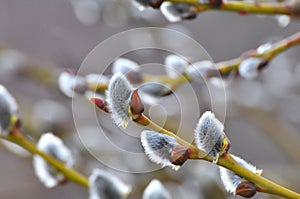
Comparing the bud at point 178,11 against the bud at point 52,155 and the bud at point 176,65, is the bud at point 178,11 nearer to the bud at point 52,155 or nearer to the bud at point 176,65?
the bud at point 176,65

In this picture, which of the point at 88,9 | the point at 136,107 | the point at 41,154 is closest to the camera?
the point at 136,107

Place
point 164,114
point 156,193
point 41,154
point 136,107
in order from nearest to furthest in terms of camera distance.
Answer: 1. point 136,107
2. point 156,193
3. point 41,154
4. point 164,114

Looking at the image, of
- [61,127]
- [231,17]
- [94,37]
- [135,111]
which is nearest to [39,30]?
[94,37]

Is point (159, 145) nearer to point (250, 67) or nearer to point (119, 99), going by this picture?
point (119, 99)

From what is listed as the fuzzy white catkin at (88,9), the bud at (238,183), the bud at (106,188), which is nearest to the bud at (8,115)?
the bud at (106,188)

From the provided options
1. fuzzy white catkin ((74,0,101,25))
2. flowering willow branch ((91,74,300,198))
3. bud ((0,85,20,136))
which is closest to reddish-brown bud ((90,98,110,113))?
flowering willow branch ((91,74,300,198))

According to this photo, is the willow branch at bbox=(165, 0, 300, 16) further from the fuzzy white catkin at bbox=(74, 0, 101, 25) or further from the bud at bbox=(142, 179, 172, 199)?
the fuzzy white catkin at bbox=(74, 0, 101, 25)

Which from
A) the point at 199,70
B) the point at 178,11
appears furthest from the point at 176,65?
the point at 178,11

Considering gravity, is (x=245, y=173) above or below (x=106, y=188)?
above
